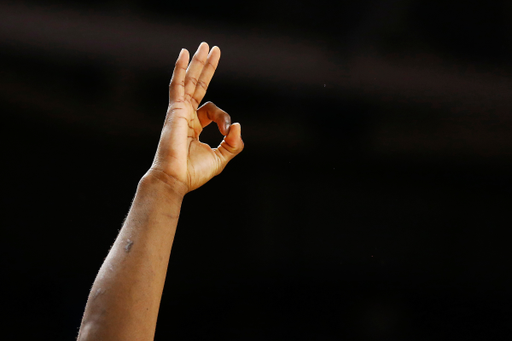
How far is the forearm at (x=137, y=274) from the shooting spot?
1.49 ft

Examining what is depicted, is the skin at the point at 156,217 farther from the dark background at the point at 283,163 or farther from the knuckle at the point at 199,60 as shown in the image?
the dark background at the point at 283,163

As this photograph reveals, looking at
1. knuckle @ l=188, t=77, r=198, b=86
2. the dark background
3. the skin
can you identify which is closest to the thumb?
the skin

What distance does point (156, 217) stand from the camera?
548 mm

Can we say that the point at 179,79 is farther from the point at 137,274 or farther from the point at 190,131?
the point at 137,274

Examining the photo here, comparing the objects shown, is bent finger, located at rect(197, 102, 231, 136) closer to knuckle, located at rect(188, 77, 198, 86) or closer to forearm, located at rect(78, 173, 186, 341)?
knuckle, located at rect(188, 77, 198, 86)

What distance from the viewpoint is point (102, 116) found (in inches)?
39.2

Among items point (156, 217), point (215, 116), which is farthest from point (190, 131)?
point (156, 217)

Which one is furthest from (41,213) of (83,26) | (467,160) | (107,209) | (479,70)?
(479,70)

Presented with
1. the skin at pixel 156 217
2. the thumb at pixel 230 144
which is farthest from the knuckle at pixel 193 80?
the thumb at pixel 230 144

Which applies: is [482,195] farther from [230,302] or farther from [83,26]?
[83,26]

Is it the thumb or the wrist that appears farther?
the thumb

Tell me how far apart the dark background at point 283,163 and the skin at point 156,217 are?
0.99 ft

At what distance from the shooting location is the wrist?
22.9 inches

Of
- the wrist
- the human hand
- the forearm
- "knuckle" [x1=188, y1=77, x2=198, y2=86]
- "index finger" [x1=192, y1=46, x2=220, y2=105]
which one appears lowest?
the forearm
